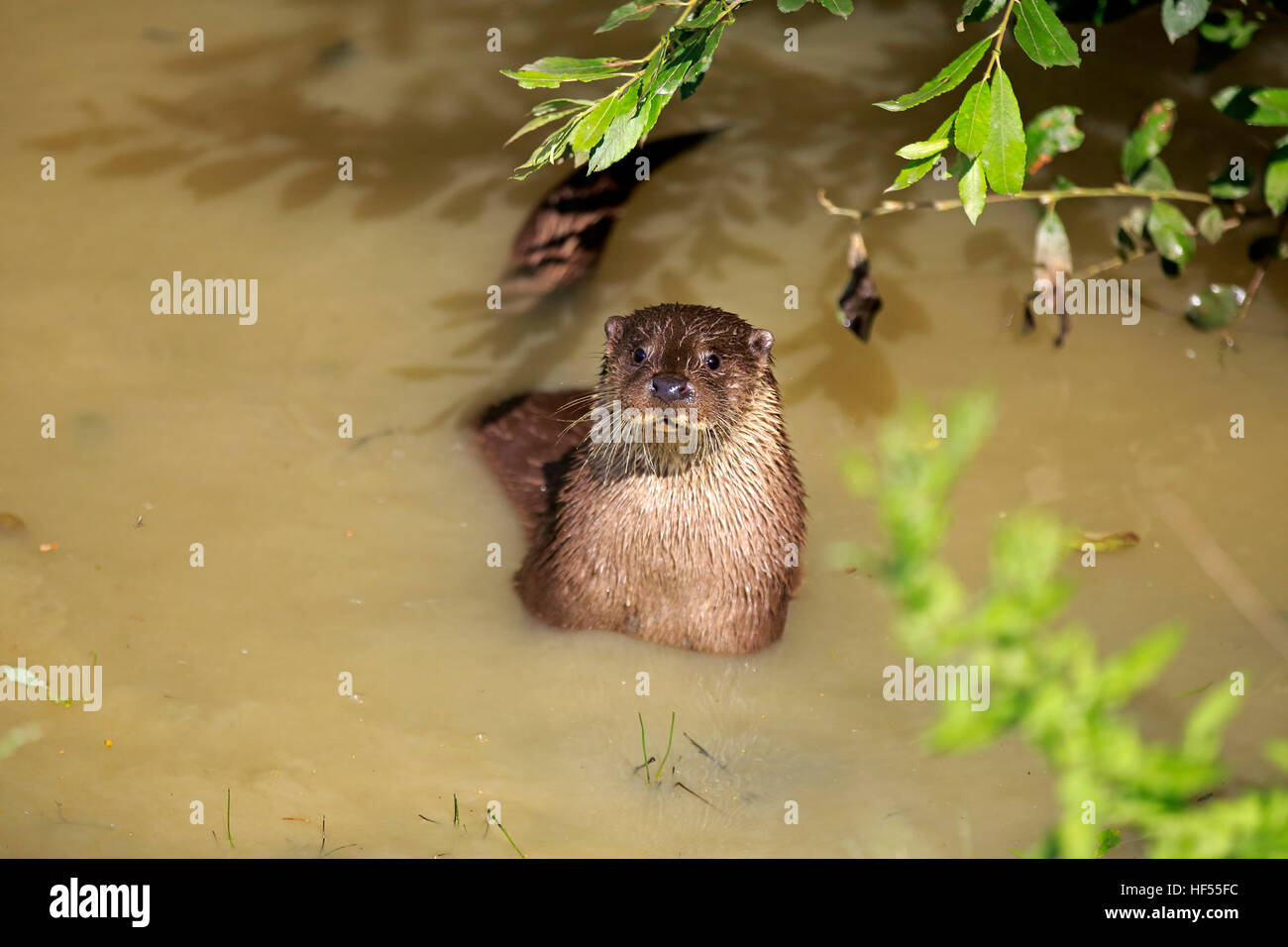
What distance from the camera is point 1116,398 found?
12.4ft

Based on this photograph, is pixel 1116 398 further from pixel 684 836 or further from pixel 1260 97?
pixel 684 836

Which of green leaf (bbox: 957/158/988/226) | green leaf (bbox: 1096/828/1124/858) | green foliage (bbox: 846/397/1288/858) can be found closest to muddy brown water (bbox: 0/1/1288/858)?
green leaf (bbox: 1096/828/1124/858)

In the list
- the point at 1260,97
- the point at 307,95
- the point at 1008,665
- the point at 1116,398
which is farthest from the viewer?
the point at 307,95

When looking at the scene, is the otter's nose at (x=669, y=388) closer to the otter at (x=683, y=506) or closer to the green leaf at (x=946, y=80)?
the otter at (x=683, y=506)

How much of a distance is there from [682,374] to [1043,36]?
0.98 metres

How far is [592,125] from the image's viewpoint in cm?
209

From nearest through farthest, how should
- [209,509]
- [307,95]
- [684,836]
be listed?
[684,836] → [209,509] → [307,95]

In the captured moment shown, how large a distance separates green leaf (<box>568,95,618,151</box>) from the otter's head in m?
0.62

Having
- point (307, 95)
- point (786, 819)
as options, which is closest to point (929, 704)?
point (786, 819)

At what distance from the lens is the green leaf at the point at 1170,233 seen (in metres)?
3.25

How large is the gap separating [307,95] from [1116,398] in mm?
2981

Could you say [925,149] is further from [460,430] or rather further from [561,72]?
[460,430]

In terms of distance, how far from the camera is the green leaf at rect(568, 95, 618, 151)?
6.78 ft

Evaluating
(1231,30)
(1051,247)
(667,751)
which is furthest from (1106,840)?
(1231,30)
